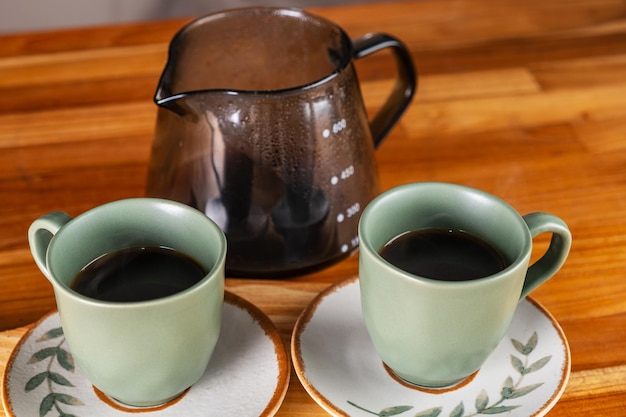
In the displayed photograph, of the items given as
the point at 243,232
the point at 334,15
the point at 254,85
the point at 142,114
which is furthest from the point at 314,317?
the point at 334,15

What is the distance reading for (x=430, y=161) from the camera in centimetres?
81

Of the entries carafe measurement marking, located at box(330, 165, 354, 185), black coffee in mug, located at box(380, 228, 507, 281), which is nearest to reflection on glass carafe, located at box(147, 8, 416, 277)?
carafe measurement marking, located at box(330, 165, 354, 185)

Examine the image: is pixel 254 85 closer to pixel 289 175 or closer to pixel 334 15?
pixel 289 175

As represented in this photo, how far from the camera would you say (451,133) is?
0.84m

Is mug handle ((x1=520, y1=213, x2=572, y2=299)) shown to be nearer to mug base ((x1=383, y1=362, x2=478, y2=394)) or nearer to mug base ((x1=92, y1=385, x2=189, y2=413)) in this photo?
mug base ((x1=383, y1=362, x2=478, y2=394))

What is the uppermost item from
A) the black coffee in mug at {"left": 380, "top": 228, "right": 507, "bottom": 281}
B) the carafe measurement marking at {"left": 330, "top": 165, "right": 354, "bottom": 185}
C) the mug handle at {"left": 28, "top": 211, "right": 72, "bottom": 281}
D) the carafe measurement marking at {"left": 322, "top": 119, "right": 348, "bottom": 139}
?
the mug handle at {"left": 28, "top": 211, "right": 72, "bottom": 281}

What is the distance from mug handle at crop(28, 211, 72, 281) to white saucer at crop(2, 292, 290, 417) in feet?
0.23

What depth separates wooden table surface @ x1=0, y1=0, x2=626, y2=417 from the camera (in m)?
0.62

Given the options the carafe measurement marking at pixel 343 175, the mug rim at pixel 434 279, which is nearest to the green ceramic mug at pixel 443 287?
the mug rim at pixel 434 279

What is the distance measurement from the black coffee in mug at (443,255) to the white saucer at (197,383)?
4.1 inches

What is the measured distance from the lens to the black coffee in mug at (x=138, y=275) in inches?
19.2

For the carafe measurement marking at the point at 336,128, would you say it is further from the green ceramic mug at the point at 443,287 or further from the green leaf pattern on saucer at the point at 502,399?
the green leaf pattern on saucer at the point at 502,399

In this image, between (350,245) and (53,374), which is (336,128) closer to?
(350,245)

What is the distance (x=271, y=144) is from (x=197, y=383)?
186 mm
